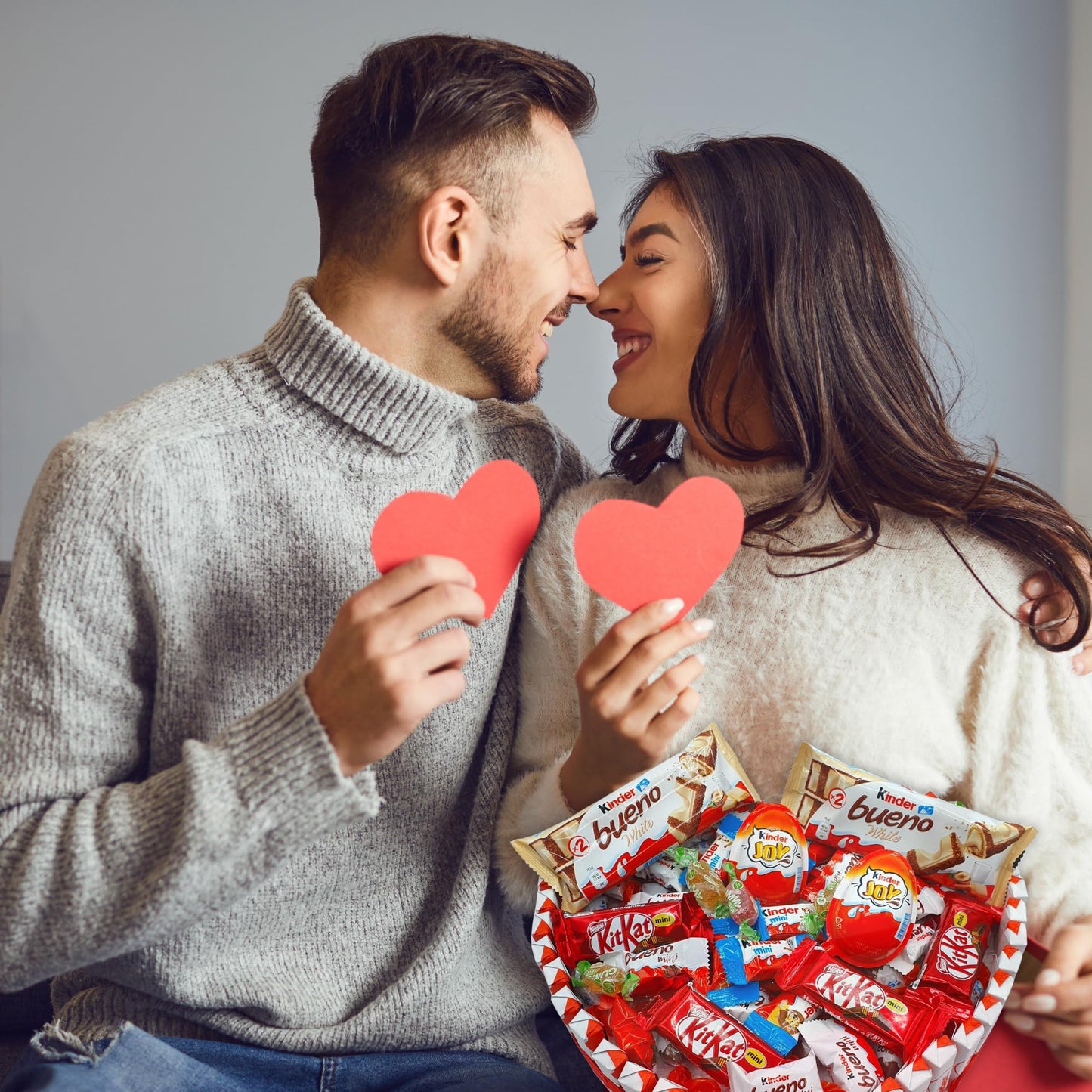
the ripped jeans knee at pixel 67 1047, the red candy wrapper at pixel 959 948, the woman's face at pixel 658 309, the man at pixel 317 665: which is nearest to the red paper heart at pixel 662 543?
the man at pixel 317 665

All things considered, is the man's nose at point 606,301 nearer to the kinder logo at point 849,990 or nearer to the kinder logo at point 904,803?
the kinder logo at point 904,803

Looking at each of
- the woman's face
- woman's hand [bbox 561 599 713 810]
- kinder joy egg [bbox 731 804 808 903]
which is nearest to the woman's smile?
the woman's face

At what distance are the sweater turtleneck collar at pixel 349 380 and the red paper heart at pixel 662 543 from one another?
0.92 ft

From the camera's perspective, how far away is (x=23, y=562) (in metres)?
0.99

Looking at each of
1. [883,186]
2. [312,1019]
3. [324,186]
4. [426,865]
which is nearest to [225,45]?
[324,186]

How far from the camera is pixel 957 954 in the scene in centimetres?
91

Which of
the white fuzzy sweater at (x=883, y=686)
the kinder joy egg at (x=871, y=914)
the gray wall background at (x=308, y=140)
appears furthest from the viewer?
the gray wall background at (x=308, y=140)

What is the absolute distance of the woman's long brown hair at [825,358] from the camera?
113 centimetres

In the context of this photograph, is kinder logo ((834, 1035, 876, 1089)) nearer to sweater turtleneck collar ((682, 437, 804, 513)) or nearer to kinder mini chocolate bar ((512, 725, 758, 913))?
kinder mini chocolate bar ((512, 725, 758, 913))

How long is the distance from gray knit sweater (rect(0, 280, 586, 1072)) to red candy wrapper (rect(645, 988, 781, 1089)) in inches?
11.7

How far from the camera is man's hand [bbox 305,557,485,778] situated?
800 mm

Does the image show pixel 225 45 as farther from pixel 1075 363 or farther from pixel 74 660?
pixel 1075 363

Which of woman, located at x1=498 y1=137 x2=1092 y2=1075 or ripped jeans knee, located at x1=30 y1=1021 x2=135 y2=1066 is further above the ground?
woman, located at x1=498 y1=137 x2=1092 y2=1075

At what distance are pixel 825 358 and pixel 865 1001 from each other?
69 cm
